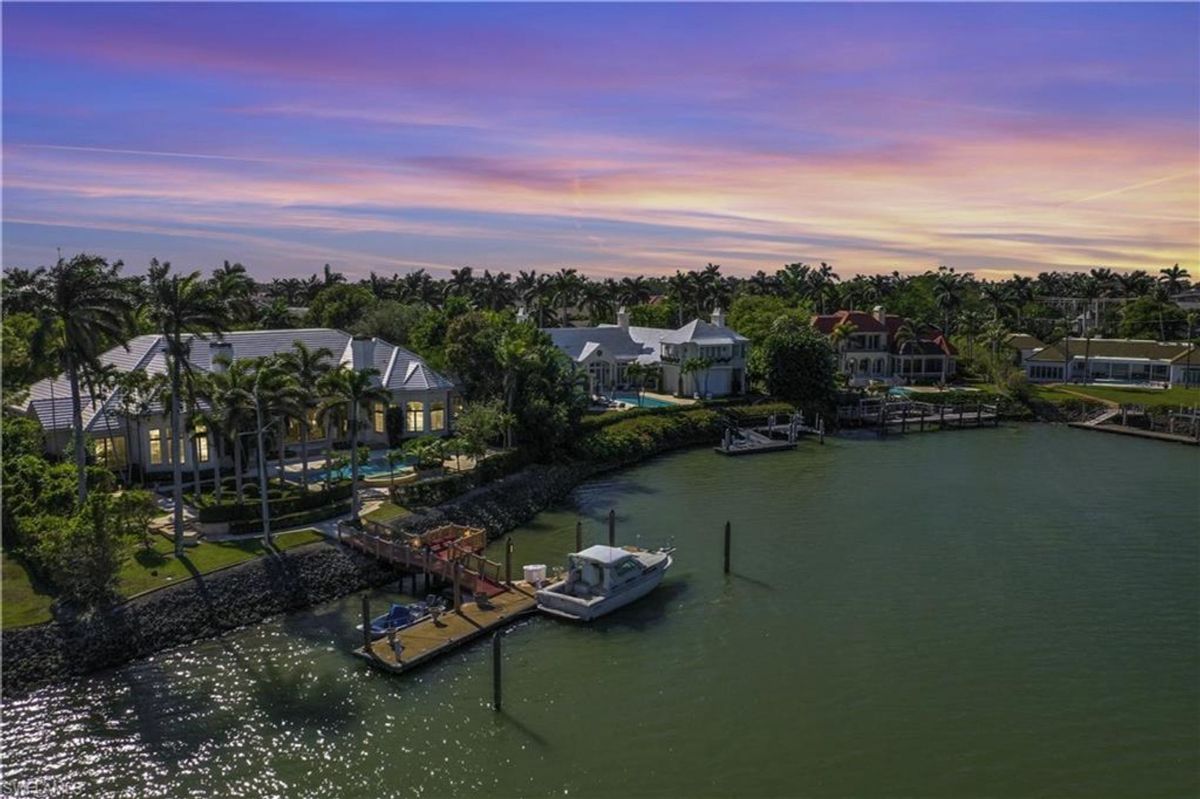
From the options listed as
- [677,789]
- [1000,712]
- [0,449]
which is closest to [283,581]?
[0,449]

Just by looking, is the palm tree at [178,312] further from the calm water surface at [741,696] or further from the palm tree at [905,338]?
the palm tree at [905,338]

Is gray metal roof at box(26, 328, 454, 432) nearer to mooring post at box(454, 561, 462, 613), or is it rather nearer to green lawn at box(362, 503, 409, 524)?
green lawn at box(362, 503, 409, 524)

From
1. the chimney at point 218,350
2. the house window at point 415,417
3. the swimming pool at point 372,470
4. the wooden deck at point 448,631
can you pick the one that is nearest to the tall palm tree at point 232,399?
the swimming pool at point 372,470

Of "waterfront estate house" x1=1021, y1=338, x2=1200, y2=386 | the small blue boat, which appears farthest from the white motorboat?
"waterfront estate house" x1=1021, y1=338, x2=1200, y2=386

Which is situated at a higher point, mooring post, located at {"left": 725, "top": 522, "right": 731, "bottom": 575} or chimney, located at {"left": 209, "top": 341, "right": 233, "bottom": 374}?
chimney, located at {"left": 209, "top": 341, "right": 233, "bottom": 374}

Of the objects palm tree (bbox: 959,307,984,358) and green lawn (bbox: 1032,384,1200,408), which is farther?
palm tree (bbox: 959,307,984,358)

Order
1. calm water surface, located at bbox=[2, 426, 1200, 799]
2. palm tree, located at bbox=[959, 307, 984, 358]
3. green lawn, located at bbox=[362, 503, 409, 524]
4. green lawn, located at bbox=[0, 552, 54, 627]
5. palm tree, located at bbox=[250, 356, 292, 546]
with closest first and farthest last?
calm water surface, located at bbox=[2, 426, 1200, 799], green lawn, located at bbox=[0, 552, 54, 627], palm tree, located at bbox=[250, 356, 292, 546], green lawn, located at bbox=[362, 503, 409, 524], palm tree, located at bbox=[959, 307, 984, 358]

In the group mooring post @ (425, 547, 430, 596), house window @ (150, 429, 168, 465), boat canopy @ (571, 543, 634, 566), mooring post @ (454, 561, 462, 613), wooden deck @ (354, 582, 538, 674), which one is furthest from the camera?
house window @ (150, 429, 168, 465)
